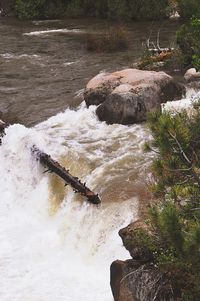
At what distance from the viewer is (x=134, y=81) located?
16.8 meters

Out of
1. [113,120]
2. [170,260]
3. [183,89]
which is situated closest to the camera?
[170,260]

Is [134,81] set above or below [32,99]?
above

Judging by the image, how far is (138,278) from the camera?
858 cm

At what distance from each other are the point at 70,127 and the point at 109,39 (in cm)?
967

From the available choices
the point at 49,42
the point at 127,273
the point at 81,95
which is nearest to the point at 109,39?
the point at 49,42

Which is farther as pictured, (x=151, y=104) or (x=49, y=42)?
(x=49, y=42)

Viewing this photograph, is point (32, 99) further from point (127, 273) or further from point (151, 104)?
point (127, 273)

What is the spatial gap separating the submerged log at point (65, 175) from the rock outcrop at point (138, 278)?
296 cm

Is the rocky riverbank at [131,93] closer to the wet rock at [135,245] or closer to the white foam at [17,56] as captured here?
the wet rock at [135,245]

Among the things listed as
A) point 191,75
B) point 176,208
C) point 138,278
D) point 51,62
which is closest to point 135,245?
point 138,278

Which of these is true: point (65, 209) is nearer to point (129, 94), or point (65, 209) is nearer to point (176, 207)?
point (129, 94)

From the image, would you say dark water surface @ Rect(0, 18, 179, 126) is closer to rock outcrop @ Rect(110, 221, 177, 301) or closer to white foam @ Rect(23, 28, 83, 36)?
white foam @ Rect(23, 28, 83, 36)

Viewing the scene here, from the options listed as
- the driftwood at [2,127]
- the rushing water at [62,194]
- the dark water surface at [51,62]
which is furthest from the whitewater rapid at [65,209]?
the dark water surface at [51,62]

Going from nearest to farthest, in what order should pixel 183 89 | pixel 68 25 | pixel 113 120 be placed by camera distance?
pixel 113 120 → pixel 183 89 → pixel 68 25
